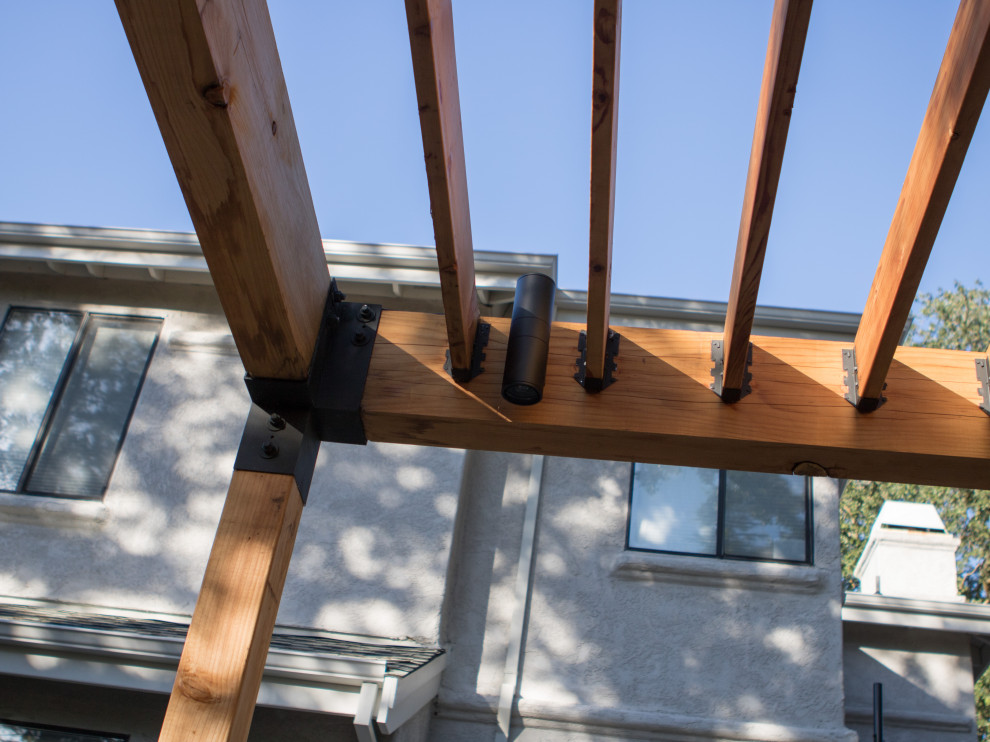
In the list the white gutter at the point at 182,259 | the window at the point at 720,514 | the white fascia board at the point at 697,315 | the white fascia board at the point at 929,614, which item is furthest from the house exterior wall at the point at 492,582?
the white fascia board at the point at 697,315

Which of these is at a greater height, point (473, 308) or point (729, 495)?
point (729, 495)

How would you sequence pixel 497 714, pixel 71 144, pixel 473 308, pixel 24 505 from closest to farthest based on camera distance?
pixel 473 308
pixel 497 714
pixel 24 505
pixel 71 144

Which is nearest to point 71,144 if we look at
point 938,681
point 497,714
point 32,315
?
point 32,315

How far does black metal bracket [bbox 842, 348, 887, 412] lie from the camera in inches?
82.0

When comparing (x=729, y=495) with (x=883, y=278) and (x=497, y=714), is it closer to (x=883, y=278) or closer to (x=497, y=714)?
(x=497, y=714)

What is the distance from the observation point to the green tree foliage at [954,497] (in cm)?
2039

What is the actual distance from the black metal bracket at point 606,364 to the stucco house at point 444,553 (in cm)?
326

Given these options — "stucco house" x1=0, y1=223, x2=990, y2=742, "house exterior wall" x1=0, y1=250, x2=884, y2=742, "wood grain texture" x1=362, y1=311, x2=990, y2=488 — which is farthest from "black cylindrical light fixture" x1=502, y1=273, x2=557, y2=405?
"house exterior wall" x1=0, y1=250, x2=884, y2=742

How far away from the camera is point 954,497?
20406 mm

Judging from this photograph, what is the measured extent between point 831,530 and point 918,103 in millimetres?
4815

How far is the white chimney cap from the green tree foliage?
45.3ft

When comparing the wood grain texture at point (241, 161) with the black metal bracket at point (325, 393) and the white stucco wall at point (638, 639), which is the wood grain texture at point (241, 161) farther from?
the white stucco wall at point (638, 639)

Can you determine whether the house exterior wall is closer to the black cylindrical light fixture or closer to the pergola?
the pergola

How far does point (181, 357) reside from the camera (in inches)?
264
